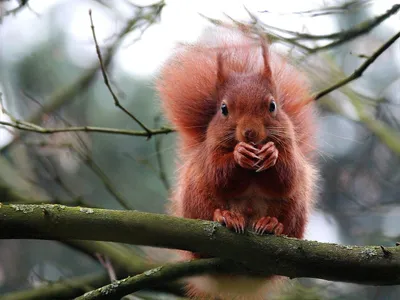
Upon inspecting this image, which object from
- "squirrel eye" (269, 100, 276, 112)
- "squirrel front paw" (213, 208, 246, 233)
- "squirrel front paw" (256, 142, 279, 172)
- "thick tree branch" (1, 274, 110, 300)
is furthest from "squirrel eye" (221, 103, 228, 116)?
"thick tree branch" (1, 274, 110, 300)

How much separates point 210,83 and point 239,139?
0.56 metres

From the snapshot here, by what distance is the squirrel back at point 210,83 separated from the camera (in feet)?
10.1

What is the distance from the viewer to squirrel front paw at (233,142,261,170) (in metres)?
2.47

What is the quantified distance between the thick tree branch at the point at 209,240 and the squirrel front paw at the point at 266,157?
37 centimetres

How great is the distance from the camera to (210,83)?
310 cm

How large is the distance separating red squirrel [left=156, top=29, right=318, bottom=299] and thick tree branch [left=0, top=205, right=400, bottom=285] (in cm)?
13

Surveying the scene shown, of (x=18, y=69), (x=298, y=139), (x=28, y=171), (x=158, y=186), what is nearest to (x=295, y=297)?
(x=298, y=139)

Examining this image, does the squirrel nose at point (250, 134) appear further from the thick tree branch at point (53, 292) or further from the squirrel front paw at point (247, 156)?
the thick tree branch at point (53, 292)

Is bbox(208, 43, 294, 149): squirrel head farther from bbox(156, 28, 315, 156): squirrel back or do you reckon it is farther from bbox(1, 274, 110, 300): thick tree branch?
bbox(1, 274, 110, 300): thick tree branch

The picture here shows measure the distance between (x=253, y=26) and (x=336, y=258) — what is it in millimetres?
1145

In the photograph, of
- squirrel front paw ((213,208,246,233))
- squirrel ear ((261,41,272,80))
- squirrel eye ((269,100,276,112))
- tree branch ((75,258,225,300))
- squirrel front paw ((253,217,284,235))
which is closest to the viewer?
tree branch ((75,258,225,300))

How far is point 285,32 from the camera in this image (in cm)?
278

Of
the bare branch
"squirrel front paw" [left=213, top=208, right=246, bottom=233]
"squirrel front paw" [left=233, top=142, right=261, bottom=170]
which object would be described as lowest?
"squirrel front paw" [left=213, top=208, right=246, bottom=233]

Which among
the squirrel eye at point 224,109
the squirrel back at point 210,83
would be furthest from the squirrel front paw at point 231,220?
the squirrel back at point 210,83
